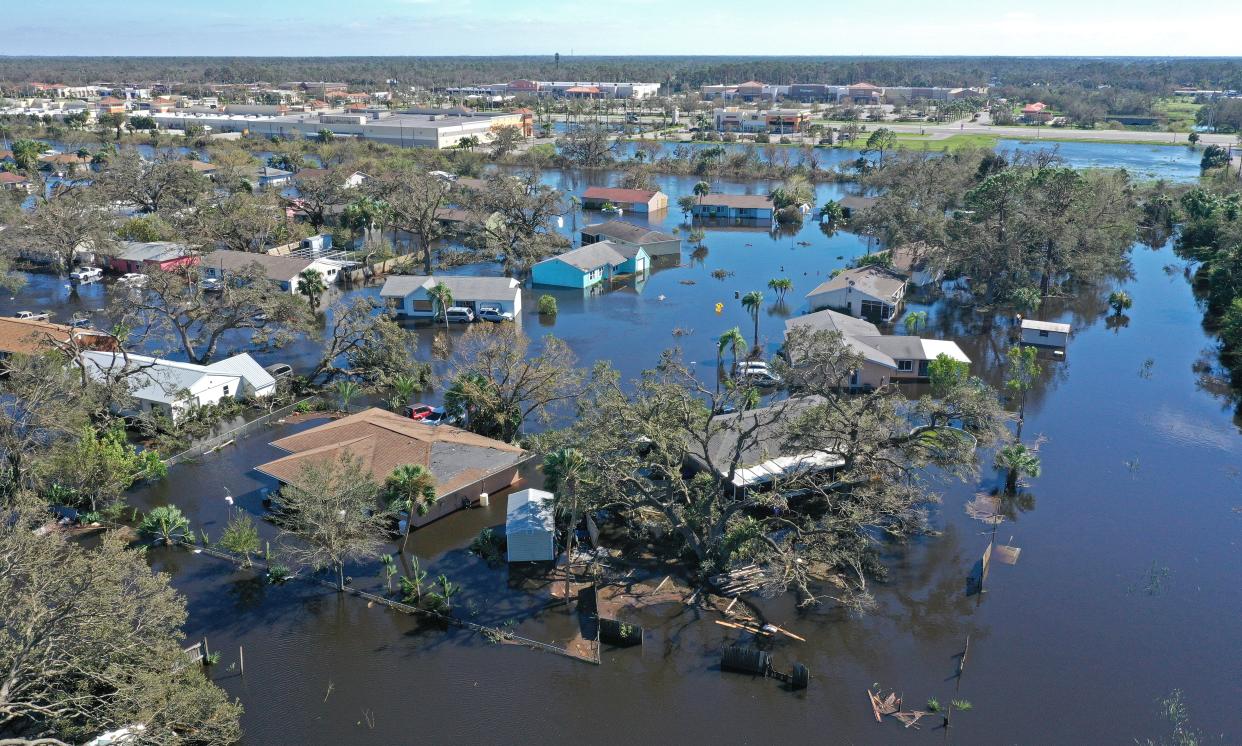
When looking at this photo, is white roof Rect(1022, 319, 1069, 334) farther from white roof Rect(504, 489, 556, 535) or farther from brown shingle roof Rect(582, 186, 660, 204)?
brown shingle roof Rect(582, 186, 660, 204)

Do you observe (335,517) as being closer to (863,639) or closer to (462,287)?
(863,639)

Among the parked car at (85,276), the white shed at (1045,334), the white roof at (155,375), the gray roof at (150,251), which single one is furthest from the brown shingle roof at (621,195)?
the white roof at (155,375)

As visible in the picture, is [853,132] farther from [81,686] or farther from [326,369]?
[81,686]

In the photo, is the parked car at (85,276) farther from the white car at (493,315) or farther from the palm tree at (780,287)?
the palm tree at (780,287)

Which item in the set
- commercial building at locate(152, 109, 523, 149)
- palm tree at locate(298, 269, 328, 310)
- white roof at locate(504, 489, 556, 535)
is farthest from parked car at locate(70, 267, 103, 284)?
commercial building at locate(152, 109, 523, 149)

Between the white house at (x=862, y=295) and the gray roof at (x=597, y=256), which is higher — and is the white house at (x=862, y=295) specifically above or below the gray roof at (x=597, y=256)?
below

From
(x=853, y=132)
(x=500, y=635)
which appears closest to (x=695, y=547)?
(x=500, y=635)

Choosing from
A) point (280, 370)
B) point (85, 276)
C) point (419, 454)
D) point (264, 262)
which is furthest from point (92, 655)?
point (85, 276)
